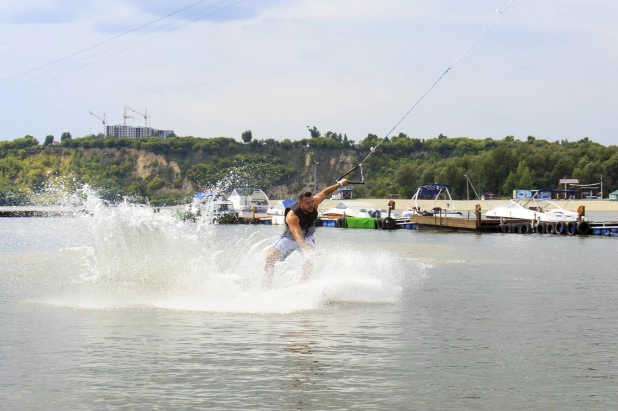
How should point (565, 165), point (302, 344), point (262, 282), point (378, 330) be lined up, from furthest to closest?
1. point (565, 165)
2. point (262, 282)
3. point (378, 330)
4. point (302, 344)

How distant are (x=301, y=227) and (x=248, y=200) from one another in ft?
317

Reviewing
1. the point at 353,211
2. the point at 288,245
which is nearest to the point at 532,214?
the point at 353,211

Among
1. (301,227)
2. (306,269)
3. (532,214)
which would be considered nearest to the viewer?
(301,227)

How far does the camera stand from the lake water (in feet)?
36.7

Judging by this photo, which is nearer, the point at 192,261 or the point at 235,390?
the point at 235,390

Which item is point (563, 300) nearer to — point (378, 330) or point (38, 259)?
point (378, 330)

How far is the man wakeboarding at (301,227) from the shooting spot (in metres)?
18.0

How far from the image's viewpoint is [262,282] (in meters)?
19.6

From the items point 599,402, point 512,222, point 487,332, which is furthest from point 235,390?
point 512,222

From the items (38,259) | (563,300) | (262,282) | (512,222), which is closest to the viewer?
(262,282)

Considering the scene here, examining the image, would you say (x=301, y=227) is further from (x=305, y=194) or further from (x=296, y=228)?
(x=305, y=194)

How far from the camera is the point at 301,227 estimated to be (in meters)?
18.3

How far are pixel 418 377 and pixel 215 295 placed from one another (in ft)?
27.6

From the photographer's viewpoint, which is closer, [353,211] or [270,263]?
[270,263]
